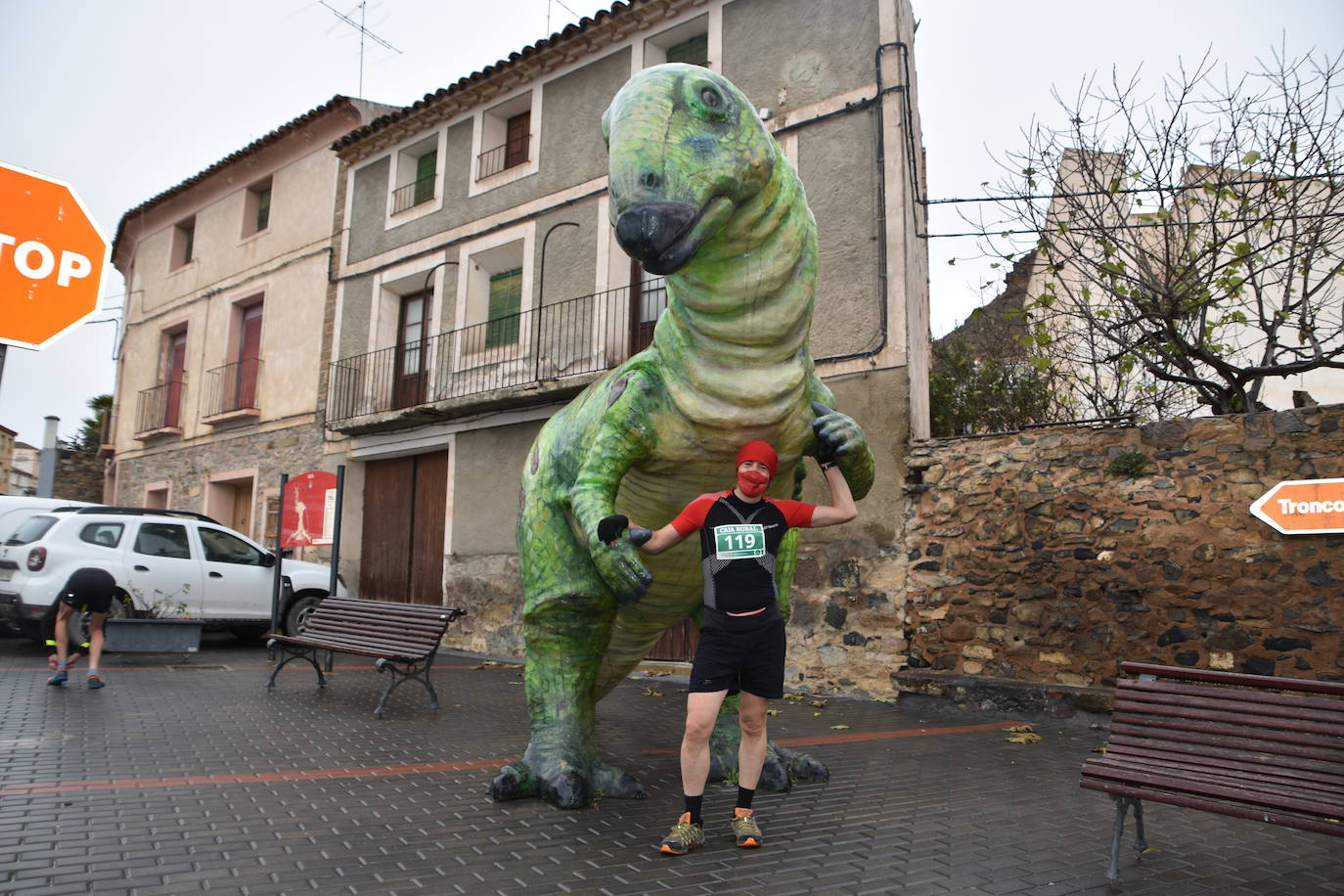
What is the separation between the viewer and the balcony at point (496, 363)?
10.4 meters

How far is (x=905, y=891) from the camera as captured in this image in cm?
279

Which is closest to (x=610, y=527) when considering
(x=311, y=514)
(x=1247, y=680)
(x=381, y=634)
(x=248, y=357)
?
(x=1247, y=680)

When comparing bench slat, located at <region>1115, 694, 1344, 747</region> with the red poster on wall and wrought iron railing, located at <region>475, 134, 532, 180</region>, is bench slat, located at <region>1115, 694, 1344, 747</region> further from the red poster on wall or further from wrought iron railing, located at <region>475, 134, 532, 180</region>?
wrought iron railing, located at <region>475, 134, 532, 180</region>

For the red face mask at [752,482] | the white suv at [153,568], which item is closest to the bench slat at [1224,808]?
the red face mask at [752,482]

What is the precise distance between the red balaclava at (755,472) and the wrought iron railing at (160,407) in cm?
1632

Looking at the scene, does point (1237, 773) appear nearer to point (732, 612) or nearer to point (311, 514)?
point (732, 612)

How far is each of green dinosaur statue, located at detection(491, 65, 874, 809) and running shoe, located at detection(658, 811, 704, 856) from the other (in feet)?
1.70

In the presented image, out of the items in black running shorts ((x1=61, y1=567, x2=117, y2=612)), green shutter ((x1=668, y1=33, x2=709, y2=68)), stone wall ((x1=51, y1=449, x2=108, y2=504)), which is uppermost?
green shutter ((x1=668, y1=33, x2=709, y2=68))

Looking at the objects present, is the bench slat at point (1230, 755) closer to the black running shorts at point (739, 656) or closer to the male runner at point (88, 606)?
the black running shorts at point (739, 656)

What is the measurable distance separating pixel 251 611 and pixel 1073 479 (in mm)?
9013

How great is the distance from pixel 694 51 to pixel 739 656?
9191 millimetres

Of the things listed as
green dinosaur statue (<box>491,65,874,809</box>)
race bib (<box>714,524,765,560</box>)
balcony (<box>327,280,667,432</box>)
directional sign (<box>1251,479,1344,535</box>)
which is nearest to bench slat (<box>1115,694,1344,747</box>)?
green dinosaur statue (<box>491,65,874,809</box>)

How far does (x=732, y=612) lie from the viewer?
10.1ft

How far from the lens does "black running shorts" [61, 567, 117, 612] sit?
6.51 meters
